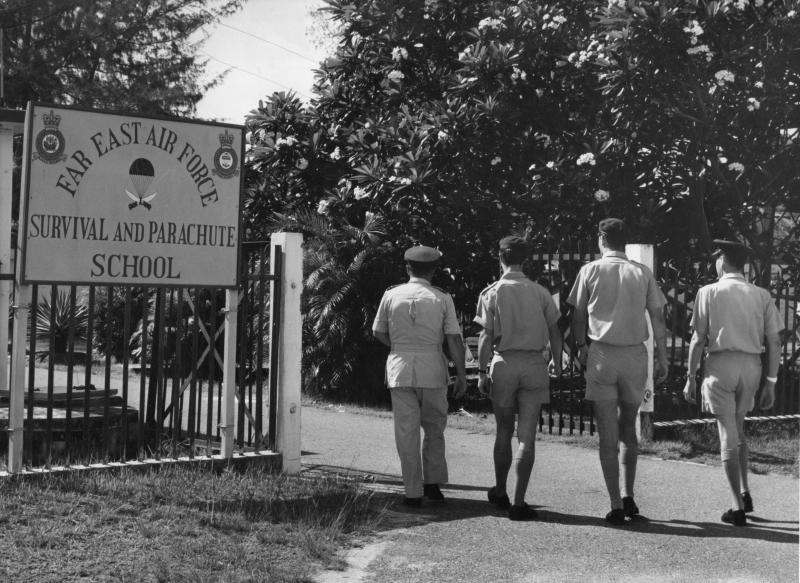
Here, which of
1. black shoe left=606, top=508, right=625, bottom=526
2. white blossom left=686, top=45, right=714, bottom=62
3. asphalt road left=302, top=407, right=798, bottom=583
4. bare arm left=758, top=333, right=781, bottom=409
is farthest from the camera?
white blossom left=686, top=45, right=714, bottom=62

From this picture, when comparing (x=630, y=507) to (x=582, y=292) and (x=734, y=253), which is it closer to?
(x=582, y=292)

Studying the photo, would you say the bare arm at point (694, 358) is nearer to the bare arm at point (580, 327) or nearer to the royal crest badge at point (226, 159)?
the bare arm at point (580, 327)

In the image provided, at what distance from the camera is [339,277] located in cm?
1359

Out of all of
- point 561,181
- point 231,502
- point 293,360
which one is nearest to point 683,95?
point 561,181

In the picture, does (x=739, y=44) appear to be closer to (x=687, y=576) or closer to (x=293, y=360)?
(x=293, y=360)

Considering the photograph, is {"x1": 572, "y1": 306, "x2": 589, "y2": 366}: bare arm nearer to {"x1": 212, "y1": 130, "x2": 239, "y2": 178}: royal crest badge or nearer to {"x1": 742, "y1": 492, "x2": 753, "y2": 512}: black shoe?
{"x1": 742, "y1": 492, "x2": 753, "y2": 512}: black shoe

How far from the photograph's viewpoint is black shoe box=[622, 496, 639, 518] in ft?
22.9

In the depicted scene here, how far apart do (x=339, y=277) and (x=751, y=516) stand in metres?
7.32

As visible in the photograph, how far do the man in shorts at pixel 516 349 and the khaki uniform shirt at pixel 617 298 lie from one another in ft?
0.94

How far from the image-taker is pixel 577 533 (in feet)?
21.6

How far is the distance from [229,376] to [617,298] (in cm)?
285

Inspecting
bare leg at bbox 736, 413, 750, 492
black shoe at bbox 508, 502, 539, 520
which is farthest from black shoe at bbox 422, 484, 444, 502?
bare leg at bbox 736, 413, 750, 492

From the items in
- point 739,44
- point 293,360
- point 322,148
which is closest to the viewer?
point 293,360

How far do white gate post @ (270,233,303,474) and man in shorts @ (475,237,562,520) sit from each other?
1626mm
